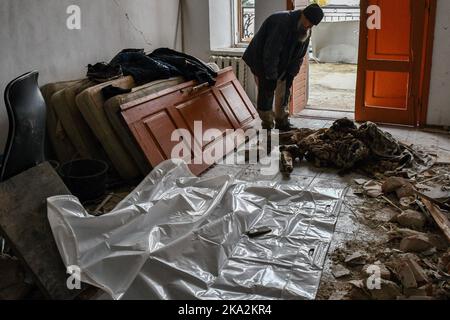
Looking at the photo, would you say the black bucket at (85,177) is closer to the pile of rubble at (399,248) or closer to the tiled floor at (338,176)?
the tiled floor at (338,176)

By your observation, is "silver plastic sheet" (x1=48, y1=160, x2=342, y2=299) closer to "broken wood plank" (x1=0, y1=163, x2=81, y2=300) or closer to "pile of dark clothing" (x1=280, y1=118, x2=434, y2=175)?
"broken wood plank" (x1=0, y1=163, x2=81, y2=300)

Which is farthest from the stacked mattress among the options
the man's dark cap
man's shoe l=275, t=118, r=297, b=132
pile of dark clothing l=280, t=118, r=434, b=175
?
man's shoe l=275, t=118, r=297, b=132

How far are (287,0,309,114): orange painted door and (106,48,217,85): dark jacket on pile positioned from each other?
142 centimetres

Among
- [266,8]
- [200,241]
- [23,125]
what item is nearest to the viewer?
[23,125]

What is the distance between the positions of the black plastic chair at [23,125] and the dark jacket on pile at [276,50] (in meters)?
2.75

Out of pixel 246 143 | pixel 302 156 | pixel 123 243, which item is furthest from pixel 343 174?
pixel 123 243

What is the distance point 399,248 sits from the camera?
286 cm

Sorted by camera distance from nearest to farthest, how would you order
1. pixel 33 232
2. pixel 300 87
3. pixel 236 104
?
pixel 33 232, pixel 236 104, pixel 300 87

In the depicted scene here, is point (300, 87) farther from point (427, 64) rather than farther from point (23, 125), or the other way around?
point (23, 125)

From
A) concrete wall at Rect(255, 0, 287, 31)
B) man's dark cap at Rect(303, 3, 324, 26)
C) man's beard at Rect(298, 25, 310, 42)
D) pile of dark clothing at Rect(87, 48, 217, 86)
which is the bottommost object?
pile of dark clothing at Rect(87, 48, 217, 86)

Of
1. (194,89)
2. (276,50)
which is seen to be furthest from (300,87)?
(194,89)

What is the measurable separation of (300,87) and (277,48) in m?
1.49

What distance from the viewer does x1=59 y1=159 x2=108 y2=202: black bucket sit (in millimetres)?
3457

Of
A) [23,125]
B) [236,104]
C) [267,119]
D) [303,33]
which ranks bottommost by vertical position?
[267,119]
